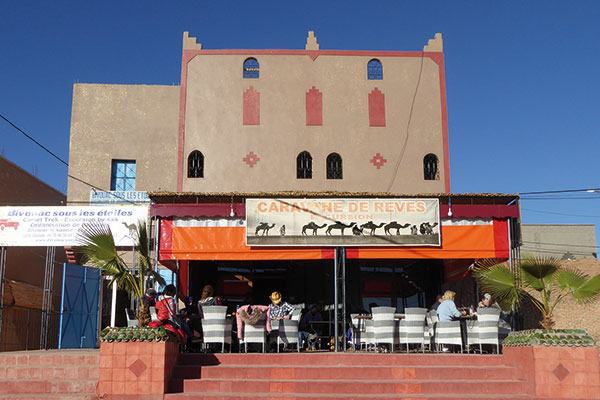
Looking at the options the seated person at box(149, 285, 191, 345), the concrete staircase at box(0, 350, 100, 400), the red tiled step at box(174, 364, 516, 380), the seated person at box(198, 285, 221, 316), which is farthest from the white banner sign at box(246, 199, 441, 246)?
the concrete staircase at box(0, 350, 100, 400)

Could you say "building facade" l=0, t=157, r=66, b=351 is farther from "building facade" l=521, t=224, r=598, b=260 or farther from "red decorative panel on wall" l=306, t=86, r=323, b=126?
"building facade" l=521, t=224, r=598, b=260

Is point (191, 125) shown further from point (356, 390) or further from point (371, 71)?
point (356, 390)

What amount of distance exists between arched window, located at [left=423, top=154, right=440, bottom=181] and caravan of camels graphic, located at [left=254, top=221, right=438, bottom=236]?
7.23m

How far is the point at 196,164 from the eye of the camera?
2097 cm

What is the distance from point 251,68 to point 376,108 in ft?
14.5

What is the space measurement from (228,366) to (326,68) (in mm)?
13277

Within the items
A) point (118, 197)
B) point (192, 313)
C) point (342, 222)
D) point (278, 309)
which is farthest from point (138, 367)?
point (118, 197)

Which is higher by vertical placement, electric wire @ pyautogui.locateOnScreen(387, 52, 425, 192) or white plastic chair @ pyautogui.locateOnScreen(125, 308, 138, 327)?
electric wire @ pyautogui.locateOnScreen(387, 52, 425, 192)

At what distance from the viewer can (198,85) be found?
21297mm

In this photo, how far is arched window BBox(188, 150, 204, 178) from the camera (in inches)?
819

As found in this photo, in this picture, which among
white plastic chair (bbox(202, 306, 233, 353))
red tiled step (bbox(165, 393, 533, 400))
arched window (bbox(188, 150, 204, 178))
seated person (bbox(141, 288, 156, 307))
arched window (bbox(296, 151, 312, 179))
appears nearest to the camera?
red tiled step (bbox(165, 393, 533, 400))

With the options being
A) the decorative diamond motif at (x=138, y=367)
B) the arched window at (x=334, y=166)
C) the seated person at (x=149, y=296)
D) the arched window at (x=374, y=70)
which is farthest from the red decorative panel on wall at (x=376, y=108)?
the decorative diamond motif at (x=138, y=367)

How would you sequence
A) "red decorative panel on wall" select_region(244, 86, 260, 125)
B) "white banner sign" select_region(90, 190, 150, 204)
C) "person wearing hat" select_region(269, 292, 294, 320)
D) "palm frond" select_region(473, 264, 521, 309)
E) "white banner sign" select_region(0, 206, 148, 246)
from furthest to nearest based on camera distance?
"white banner sign" select_region(90, 190, 150, 204) < "red decorative panel on wall" select_region(244, 86, 260, 125) < "white banner sign" select_region(0, 206, 148, 246) < "person wearing hat" select_region(269, 292, 294, 320) < "palm frond" select_region(473, 264, 521, 309)

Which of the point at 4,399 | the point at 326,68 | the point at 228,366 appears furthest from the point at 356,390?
the point at 326,68
